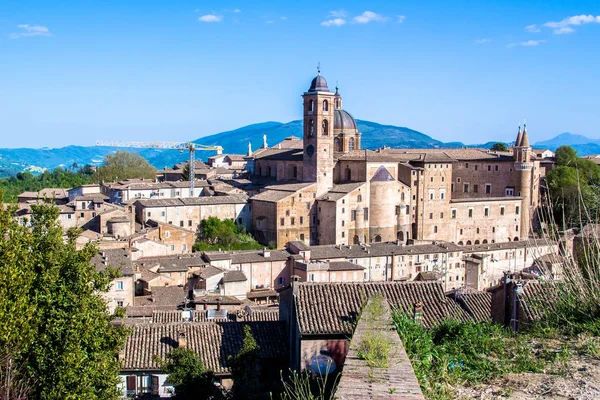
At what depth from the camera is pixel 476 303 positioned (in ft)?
54.9

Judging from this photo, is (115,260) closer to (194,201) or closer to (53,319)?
(194,201)

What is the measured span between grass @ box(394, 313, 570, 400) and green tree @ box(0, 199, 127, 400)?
557cm

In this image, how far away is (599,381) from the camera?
230 inches

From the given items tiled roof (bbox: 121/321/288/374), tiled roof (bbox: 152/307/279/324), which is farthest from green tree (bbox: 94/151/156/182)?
tiled roof (bbox: 121/321/288/374)

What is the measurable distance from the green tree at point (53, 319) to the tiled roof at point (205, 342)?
3.18 meters

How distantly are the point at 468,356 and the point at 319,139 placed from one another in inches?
1636

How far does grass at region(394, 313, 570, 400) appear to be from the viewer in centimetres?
619

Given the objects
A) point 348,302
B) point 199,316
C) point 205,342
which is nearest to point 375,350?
point 348,302

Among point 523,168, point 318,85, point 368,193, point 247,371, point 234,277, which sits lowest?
point 234,277

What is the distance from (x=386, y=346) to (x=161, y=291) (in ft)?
80.5

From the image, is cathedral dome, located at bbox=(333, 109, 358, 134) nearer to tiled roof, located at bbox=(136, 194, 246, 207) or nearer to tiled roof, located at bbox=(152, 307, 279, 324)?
tiled roof, located at bbox=(136, 194, 246, 207)

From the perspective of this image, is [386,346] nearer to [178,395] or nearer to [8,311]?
[8,311]

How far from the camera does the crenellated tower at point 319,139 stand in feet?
Result: 157

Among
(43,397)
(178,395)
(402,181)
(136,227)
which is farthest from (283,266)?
(43,397)
